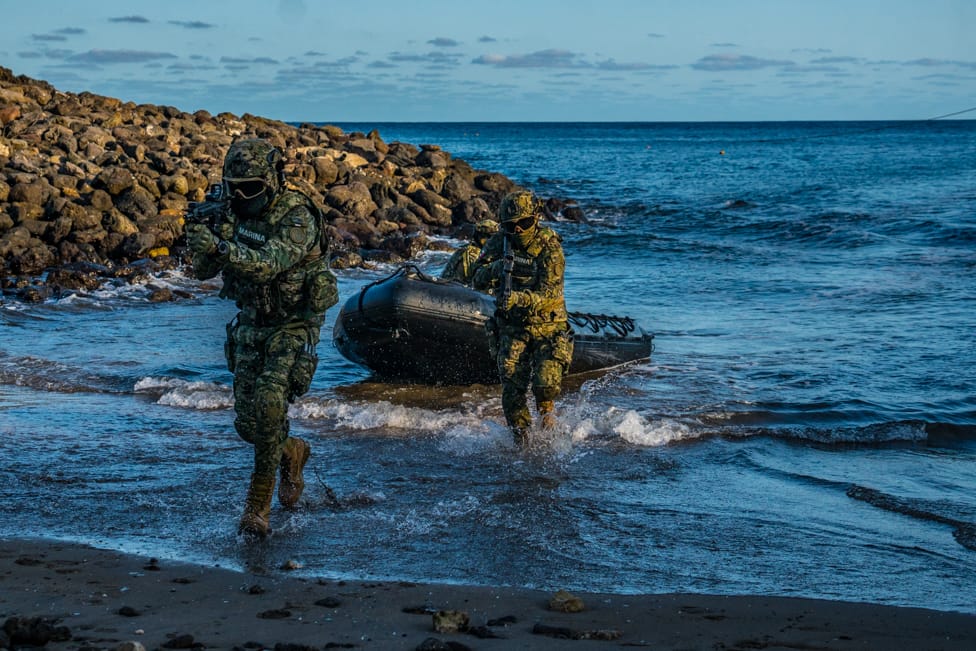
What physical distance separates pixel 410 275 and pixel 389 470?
10.3ft

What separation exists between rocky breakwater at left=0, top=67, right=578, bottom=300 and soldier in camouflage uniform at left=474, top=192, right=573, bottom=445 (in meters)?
9.00

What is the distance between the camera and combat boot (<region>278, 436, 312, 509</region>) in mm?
6004

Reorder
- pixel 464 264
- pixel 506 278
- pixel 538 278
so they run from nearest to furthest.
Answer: pixel 506 278
pixel 538 278
pixel 464 264

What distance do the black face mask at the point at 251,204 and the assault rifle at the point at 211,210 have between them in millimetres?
53

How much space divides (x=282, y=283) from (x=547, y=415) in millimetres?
2954

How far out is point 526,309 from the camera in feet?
25.0

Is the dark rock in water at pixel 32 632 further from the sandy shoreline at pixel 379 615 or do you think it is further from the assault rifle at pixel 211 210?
the assault rifle at pixel 211 210

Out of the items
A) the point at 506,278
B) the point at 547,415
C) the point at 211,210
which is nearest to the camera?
the point at 211,210

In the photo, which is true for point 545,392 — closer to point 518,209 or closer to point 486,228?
point 518,209

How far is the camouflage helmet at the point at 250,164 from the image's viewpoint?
550cm

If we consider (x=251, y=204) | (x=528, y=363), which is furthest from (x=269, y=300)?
(x=528, y=363)

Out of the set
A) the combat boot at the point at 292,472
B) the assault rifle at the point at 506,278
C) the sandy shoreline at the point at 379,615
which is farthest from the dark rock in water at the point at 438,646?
the assault rifle at the point at 506,278

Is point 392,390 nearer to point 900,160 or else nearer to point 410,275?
point 410,275

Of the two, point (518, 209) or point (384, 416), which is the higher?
point (518, 209)
